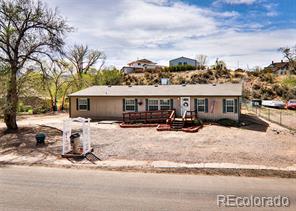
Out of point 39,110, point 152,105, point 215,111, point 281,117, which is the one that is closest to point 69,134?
point 152,105

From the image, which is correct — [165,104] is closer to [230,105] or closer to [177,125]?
[177,125]

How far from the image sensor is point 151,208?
7.73m

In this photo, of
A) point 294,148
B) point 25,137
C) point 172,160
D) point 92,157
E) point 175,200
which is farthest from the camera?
point 25,137

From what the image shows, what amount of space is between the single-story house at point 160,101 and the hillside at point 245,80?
27.0 metres

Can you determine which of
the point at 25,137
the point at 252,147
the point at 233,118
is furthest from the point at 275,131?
the point at 25,137

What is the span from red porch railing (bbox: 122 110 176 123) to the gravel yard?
2204 mm

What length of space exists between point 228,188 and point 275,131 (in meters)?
12.7

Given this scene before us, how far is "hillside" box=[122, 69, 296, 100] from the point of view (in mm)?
51250

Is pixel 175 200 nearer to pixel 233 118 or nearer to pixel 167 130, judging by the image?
pixel 167 130

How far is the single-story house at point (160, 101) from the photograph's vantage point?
24.5 m

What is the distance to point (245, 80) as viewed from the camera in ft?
192

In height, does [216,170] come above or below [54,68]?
below

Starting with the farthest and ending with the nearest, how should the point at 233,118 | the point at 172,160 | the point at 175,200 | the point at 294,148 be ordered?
the point at 233,118 < the point at 294,148 < the point at 172,160 < the point at 175,200

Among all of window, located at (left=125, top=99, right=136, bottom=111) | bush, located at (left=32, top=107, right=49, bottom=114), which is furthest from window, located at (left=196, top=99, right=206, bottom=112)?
bush, located at (left=32, top=107, right=49, bottom=114)
